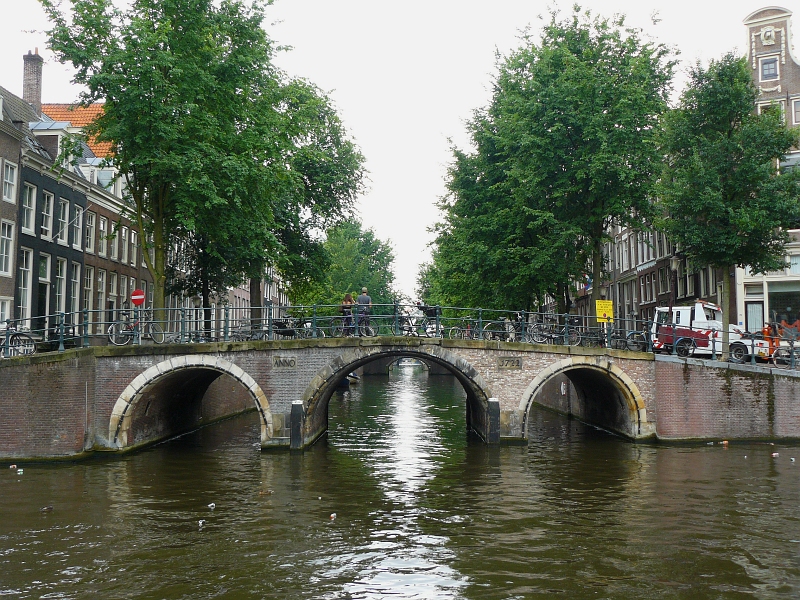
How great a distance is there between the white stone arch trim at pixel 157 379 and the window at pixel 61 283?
564 inches

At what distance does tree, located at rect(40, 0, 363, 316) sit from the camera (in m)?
24.2

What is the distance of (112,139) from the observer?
24.6 metres

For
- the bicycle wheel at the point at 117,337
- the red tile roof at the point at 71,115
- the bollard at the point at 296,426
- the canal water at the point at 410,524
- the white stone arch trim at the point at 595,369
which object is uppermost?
the red tile roof at the point at 71,115

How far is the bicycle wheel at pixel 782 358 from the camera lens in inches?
988

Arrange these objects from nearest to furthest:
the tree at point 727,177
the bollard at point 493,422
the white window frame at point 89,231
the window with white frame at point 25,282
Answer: the bollard at point 493,422 < the tree at point 727,177 < the window with white frame at point 25,282 < the white window frame at point 89,231

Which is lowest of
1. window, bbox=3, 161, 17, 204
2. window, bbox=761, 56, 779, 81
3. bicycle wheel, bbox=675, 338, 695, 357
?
bicycle wheel, bbox=675, 338, 695, 357

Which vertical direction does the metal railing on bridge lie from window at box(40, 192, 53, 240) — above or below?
below

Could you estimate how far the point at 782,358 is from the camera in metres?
25.3

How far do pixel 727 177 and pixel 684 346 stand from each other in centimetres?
820

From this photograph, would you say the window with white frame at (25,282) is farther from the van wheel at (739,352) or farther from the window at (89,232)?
the van wheel at (739,352)

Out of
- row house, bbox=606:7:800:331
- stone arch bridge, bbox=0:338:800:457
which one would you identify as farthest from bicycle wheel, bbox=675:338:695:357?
row house, bbox=606:7:800:331

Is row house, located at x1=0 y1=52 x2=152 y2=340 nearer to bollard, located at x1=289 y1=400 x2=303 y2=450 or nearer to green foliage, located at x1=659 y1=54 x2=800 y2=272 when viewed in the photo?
bollard, located at x1=289 y1=400 x2=303 y2=450

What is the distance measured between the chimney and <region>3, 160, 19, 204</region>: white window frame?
7.90 meters

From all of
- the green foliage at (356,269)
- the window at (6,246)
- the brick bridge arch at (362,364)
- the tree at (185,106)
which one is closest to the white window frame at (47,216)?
the window at (6,246)
